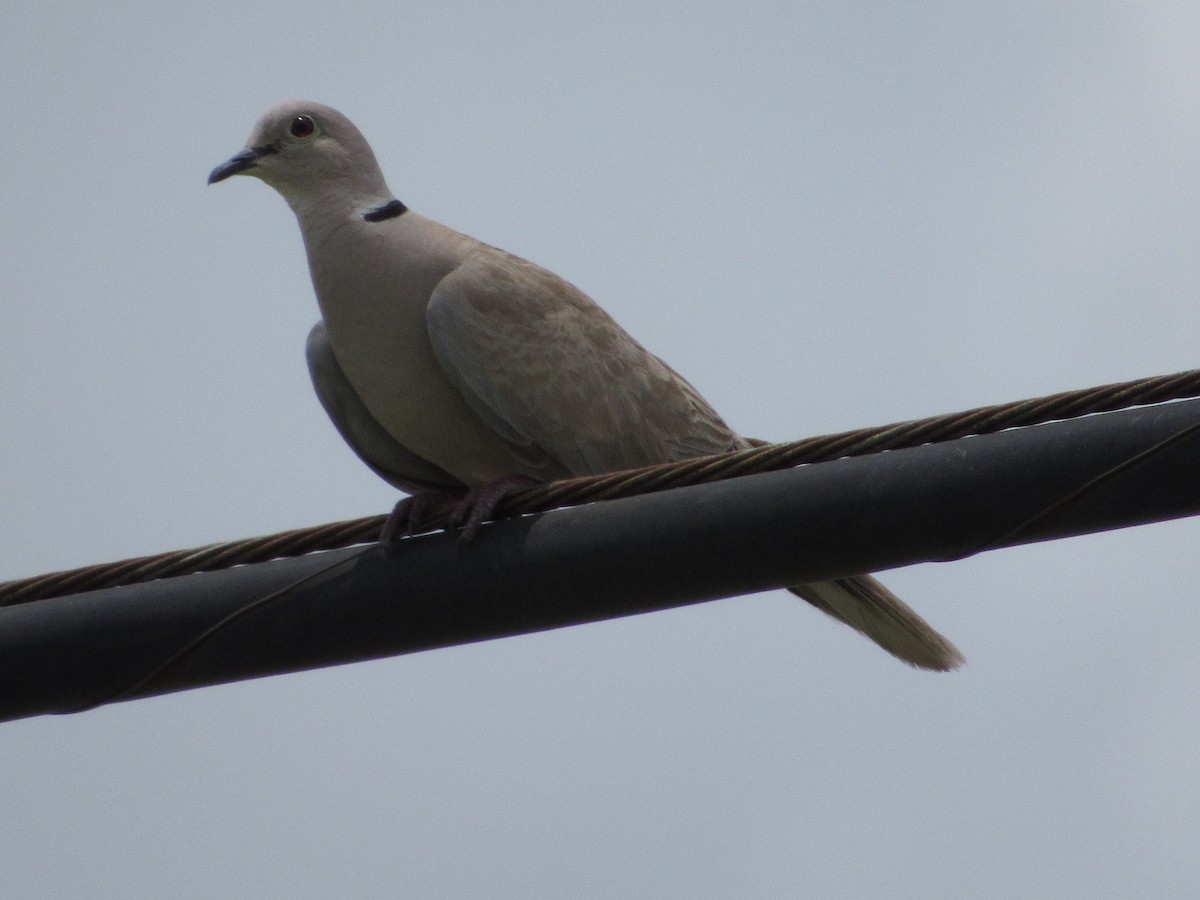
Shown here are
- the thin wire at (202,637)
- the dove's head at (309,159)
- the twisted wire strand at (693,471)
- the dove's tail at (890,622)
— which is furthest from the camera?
the dove's head at (309,159)

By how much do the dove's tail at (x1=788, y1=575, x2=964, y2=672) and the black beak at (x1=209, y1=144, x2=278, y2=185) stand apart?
244cm

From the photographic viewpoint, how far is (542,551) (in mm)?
3666

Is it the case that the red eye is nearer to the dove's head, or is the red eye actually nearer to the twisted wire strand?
the dove's head

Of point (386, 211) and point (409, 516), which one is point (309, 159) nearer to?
point (386, 211)

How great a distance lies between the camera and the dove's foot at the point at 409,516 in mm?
3777

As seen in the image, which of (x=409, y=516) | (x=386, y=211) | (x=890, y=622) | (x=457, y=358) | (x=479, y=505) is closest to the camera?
(x=479, y=505)

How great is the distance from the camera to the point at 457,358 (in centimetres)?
533

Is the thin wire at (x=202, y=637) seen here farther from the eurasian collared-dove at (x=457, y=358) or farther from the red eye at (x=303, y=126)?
the red eye at (x=303, y=126)

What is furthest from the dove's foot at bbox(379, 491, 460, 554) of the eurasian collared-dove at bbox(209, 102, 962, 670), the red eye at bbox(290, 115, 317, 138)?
the red eye at bbox(290, 115, 317, 138)

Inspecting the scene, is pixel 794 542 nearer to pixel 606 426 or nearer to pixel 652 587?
pixel 652 587

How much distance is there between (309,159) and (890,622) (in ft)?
8.37

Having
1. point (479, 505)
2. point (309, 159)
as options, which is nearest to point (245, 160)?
point (309, 159)

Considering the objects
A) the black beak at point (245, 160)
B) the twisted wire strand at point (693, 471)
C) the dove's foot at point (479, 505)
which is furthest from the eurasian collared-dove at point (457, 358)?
the twisted wire strand at point (693, 471)

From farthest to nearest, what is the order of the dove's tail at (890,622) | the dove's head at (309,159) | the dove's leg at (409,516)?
the dove's head at (309,159), the dove's tail at (890,622), the dove's leg at (409,516)
